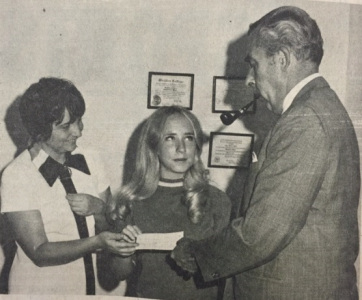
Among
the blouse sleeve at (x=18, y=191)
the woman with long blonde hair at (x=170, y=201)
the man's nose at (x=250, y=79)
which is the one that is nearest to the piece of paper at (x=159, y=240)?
the woman with long blonde hair at (x=170, y=201)

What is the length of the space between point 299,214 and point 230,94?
0.37 meters

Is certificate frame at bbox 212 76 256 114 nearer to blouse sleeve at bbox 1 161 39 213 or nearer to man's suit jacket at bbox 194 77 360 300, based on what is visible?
man's suit jacket at bbox 194 77 360 300

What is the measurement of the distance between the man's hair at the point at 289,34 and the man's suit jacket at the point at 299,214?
9cm

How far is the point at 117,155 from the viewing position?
4.62 ft

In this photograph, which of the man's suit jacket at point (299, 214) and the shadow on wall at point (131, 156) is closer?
the man's suit jacket at point (299, 214)

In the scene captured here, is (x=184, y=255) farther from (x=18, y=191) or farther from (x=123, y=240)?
(x=18, y=191)

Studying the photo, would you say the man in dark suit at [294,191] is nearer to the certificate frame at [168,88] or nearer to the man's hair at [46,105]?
the certificate frame at [168,88]

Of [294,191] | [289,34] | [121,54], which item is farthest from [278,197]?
[121,54]

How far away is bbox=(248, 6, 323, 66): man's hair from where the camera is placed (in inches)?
52.8

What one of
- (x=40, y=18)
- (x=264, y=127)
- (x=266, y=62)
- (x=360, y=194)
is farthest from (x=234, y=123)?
(x=40, y=18)

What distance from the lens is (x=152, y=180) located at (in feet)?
4.65

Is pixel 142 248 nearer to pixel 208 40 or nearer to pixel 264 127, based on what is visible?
pixel 264 127

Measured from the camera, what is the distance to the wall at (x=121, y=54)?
4.54ft

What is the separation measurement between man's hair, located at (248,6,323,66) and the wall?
0.03m
